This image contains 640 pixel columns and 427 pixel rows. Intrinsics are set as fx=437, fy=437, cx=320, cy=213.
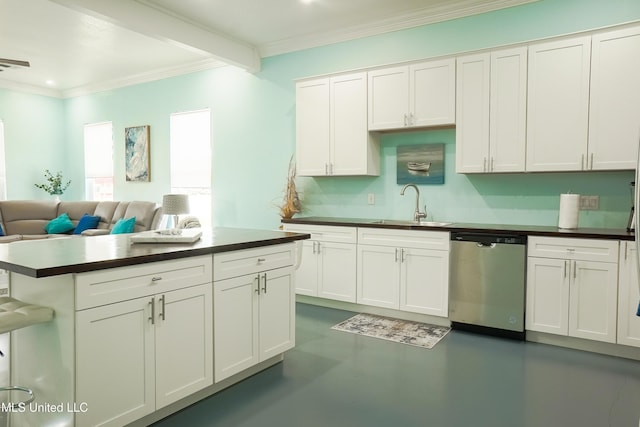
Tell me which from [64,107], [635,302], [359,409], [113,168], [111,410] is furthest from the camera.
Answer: [64,107]

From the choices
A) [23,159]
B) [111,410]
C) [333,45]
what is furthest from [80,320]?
[23,159]

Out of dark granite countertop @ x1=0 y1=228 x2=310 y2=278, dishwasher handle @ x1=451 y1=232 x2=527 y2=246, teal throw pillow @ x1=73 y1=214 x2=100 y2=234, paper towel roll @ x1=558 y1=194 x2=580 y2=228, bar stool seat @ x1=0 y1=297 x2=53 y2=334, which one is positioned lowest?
bar stool seat @ x1=0 y1=297 x2=53 y2=334

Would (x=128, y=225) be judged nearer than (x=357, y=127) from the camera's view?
No

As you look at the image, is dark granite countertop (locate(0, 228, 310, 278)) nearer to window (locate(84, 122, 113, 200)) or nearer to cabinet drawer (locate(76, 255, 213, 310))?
cabinet drawer (locate(76, 255, 213, 310))

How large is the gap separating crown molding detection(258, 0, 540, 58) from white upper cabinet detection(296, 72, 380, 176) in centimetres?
61

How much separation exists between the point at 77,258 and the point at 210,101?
4486mm

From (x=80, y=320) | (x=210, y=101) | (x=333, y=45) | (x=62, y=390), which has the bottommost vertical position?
(x=62, y=390)

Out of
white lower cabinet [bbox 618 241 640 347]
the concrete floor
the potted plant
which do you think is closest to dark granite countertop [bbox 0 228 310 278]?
the concrete floor

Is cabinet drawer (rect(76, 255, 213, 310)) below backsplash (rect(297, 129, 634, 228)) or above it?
below

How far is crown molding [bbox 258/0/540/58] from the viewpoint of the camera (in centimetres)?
410

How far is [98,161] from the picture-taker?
303 inches

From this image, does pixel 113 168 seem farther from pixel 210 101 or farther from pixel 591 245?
pixel 591 245

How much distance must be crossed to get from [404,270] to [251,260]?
1.78 meters

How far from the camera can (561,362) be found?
3180mm
